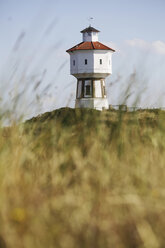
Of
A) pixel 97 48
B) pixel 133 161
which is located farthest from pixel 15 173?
pixel 97 48

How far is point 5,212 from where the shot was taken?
5.90 feet

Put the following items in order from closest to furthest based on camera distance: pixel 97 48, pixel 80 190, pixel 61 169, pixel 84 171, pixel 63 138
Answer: pixel 80 190 → pixel 84 171 → pixel 61 169 → pixel 63 138 → pixel 97 48

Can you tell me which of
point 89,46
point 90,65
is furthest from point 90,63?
point 89,46

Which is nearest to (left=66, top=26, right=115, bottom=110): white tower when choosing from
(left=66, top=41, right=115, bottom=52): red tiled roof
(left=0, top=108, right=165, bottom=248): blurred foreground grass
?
(left=66, top=41, right=115, bottom=52): red tiled roof

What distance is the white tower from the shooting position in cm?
2727

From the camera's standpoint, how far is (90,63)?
2733 centimetres

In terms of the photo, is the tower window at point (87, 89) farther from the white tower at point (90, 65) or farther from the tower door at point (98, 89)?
the tower door at point (98, 89)

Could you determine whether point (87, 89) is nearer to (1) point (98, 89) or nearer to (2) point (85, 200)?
(1) point (98, 89)

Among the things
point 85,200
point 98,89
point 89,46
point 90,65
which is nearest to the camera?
point 85,200

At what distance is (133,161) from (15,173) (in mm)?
790

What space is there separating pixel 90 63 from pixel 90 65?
0.13 metres

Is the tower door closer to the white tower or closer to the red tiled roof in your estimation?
the white tower

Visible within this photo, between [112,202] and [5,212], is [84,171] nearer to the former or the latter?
[112,202]

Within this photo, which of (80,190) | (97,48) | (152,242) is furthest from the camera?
(97,48)
